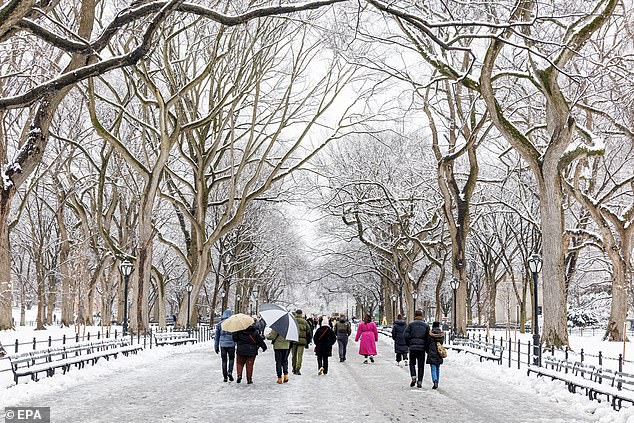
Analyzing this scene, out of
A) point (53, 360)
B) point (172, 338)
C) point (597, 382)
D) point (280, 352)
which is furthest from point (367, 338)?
point (597, 382)

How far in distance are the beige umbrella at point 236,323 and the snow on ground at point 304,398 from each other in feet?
3.91

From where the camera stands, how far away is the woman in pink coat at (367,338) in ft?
79.2

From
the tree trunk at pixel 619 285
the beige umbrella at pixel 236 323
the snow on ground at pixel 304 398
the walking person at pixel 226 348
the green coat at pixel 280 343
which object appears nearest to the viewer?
the snow on ground at pixel 304 398

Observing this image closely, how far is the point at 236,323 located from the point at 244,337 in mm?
442

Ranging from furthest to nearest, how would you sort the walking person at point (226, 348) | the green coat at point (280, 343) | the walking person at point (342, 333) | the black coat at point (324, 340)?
the walking person at point (342, 333) < the black coat at point (324, 340) < the green coat at point (280, 343) < the walking person at point (226, 348)

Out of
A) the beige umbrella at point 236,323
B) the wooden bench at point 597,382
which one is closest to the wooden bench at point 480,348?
the wooden bench at point 597,382

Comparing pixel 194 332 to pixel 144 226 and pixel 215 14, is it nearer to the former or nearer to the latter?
pixel 144 226

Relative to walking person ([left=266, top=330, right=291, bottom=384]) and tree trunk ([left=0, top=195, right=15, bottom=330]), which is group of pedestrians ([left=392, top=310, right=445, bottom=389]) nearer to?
walking person ([left=266, top=330, right=291, bottom=384])

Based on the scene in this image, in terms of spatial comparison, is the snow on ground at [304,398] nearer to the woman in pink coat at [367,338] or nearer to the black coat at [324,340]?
the black coat at [324,340]

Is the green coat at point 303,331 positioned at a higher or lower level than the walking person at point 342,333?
higher

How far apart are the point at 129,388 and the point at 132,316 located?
70.1 feet

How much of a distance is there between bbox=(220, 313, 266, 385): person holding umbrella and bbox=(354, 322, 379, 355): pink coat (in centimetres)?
858

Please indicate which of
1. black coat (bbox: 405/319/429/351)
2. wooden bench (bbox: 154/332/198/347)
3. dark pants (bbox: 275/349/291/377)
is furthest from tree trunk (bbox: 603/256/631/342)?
dark pants (bbox: 275/349/291/377)

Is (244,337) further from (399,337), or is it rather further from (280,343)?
(399,337)
